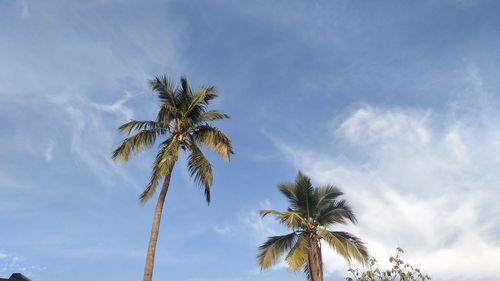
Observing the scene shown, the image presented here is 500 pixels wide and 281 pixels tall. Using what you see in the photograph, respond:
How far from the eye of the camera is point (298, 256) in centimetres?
2705

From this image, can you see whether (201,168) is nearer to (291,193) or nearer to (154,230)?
(154,230)

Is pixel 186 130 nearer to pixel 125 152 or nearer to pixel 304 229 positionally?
pixel 125 152

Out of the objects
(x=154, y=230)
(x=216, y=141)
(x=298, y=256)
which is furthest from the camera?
(x=298, y=256)

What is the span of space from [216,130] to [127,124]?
13.3ft

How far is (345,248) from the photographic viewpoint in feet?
90.0

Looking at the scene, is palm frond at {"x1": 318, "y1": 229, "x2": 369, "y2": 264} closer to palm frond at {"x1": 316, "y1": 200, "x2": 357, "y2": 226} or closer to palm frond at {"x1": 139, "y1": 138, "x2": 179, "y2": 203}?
palm frond at {"x1": 316, "y1": 200, "x2": 357, "y2": 226}

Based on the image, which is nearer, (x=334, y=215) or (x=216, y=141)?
(x=216, y=141)

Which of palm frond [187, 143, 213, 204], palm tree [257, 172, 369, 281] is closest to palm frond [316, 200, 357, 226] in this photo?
palm tree [257, 172, 369, 281]

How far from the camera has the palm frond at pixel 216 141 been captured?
2162cm

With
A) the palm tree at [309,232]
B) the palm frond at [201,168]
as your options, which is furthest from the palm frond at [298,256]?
the palm frond at [201,168]

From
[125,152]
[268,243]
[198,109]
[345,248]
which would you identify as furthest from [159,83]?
[345,248]

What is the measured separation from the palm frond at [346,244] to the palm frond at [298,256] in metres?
1.27

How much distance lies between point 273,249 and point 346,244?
4.23m

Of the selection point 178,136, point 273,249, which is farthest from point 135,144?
point 273,249
